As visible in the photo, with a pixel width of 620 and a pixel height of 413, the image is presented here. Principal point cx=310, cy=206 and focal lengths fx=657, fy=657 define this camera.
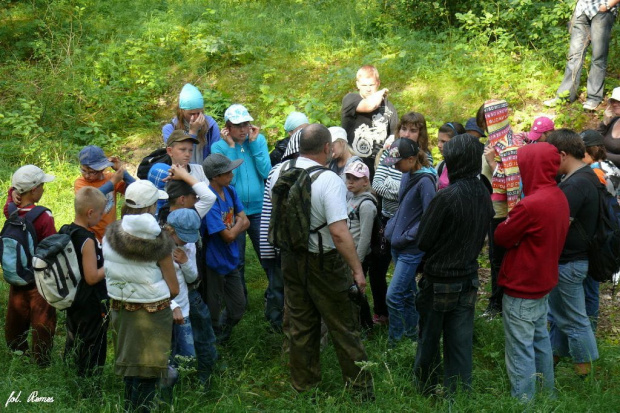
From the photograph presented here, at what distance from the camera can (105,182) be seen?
5.69m

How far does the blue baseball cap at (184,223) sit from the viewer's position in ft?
14.6

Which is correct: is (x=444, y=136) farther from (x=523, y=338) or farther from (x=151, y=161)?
(x=151, y=161)

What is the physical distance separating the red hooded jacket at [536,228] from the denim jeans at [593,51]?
5.06 metres

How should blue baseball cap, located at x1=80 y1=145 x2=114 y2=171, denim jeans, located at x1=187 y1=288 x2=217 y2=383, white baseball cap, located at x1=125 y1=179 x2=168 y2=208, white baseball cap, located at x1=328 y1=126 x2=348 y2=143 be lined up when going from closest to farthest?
1. white baseball cap, located at x1=125 y1=179 x2=168 y2=208
2. denim jeans, located at x1=187 y1=288 x2=217 y2=383
3. blue baseball cap, located at x1=80 y1=145 x2=114 y2=171
4. white baseball cap, located at x1=328 y1=126 x2=348 y2=143

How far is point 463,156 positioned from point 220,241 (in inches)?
82.6

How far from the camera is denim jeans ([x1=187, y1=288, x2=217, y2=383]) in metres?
4.72

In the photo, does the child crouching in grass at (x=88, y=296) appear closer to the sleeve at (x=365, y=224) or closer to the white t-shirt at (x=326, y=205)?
the white t-shirt at (x=326, y=205)

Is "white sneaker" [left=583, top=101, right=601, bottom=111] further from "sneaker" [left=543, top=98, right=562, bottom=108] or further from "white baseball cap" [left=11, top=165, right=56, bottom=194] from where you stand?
"white baseball cap" [left=11, top=165, right=56, bottom=194]

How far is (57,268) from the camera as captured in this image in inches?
174

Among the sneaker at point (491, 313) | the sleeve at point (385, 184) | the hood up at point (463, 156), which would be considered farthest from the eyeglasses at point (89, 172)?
the sneaker at point (491, 313)

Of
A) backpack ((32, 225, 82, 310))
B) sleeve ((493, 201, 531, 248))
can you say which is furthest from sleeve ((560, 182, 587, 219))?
backpack ((32, 225, 82, 310))

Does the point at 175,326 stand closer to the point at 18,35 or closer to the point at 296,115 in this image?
the point at 296,115

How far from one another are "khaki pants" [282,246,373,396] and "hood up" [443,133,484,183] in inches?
38.8

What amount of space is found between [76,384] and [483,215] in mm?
3057
